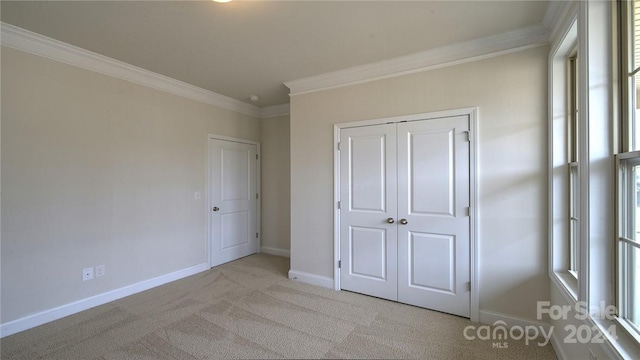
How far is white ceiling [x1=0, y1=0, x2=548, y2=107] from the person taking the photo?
6.52 ft

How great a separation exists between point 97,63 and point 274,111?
2.37 meters

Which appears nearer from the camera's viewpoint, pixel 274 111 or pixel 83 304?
pixel 83 304

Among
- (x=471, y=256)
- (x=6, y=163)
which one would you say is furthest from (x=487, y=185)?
(x=6, y=163)

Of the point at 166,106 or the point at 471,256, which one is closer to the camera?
the point at 471,256

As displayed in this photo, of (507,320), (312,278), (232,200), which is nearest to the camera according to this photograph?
(507,320)

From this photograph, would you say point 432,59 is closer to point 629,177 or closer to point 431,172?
point 431,172

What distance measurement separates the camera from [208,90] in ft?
12.4

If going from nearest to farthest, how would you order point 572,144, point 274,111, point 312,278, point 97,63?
point 572,144, point 97,63, point 312,278, point 274,111

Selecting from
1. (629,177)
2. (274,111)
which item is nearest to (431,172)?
(629,177)

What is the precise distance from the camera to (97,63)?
109 inches

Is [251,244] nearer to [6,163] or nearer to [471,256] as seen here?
[6,163]

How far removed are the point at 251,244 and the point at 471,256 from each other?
3370mm

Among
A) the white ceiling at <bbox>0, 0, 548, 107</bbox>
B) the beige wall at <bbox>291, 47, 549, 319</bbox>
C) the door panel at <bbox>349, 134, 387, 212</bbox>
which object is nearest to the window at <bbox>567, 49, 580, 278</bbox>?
the beige wall at <bbox>291, 47, 549, 319</bbox>

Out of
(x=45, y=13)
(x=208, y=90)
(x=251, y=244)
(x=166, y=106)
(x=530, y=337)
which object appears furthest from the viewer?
(x=251, y=244)
